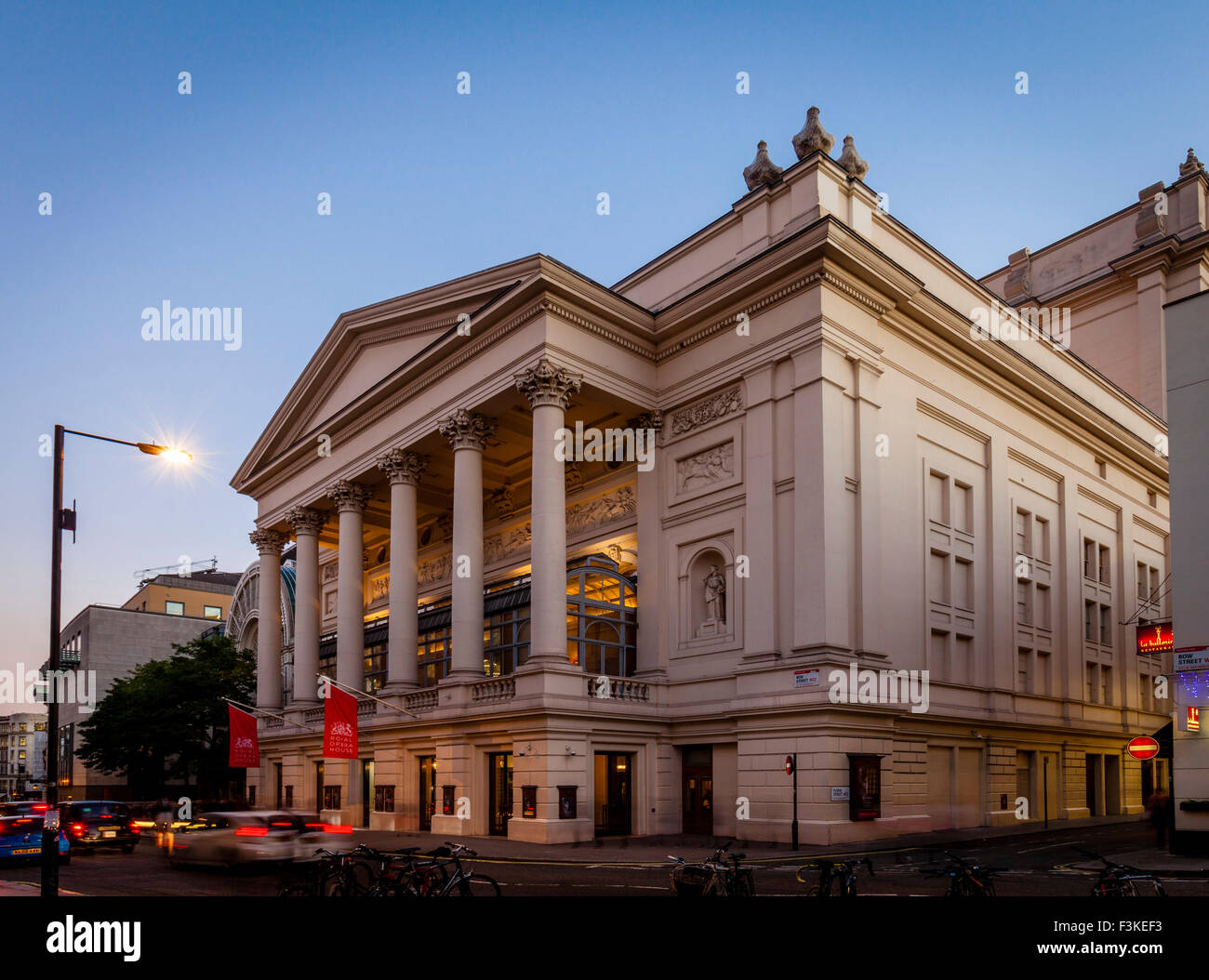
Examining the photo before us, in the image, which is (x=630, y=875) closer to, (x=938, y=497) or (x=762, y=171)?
(x=938, y=497)

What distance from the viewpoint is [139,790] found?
6700 cm

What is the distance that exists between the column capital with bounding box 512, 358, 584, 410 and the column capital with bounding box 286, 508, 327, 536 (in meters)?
19.7

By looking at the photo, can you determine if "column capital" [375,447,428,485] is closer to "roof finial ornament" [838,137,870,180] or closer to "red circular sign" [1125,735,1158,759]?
"roof finial ornament" [838,137,870,180]

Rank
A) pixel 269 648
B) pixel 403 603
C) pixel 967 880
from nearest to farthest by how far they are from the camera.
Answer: pixel 967 880
pixel 403 603
pixel 269 648

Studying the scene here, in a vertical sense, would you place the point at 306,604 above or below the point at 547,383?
below

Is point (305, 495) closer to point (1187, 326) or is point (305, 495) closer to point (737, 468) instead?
point (737, 468)

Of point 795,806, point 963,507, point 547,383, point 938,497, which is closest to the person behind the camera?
point 795,806

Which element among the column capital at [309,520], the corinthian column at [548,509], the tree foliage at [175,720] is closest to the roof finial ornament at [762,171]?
the corinthian column at [548,509]

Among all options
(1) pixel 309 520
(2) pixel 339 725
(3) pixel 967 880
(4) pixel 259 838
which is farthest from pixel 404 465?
(3) pixel 967 880

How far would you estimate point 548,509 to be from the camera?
111 feet

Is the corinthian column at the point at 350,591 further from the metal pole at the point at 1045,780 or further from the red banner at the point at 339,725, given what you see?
the metal pole at the point at 1045,780

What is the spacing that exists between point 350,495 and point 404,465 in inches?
213

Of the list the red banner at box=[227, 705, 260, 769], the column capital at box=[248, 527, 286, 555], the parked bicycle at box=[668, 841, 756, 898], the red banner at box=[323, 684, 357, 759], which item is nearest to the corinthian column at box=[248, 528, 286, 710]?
the column capital at box=[248, 527, 286, 555]

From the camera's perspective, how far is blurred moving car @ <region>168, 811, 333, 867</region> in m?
21.6
